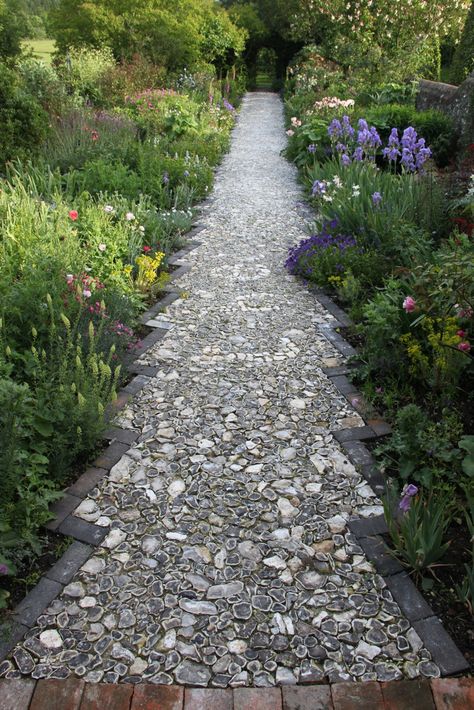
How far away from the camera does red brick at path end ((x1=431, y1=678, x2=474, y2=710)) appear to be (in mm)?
1827

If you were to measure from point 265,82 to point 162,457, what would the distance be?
31.0 meters

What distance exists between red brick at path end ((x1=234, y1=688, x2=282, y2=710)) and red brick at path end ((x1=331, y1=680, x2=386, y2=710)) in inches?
7.7

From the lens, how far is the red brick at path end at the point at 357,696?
1.84m

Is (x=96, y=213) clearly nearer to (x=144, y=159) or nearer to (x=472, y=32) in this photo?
(x=144, y=159)

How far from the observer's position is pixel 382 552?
2.44 meters

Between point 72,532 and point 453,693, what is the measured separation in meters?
1.66

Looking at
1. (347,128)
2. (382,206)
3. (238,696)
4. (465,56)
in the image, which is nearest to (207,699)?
(238,696)

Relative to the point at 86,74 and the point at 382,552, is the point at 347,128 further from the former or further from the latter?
the point at 86,74

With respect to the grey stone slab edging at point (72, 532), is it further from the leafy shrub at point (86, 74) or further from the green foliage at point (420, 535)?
the leafy shrub at point (86, 74)

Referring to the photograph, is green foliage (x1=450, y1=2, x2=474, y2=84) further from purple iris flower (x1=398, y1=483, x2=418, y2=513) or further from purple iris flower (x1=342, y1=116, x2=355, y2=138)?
purple iris flower (x1=398, y1=483, x2=418, y2=513)

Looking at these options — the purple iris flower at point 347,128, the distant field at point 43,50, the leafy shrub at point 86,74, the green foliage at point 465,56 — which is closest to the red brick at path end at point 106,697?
the purple iris flower at point 347,128

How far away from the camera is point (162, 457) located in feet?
10.1

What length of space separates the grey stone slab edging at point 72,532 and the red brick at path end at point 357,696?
1146 mm

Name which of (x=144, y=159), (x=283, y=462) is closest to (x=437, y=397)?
(x=283, y=462)
